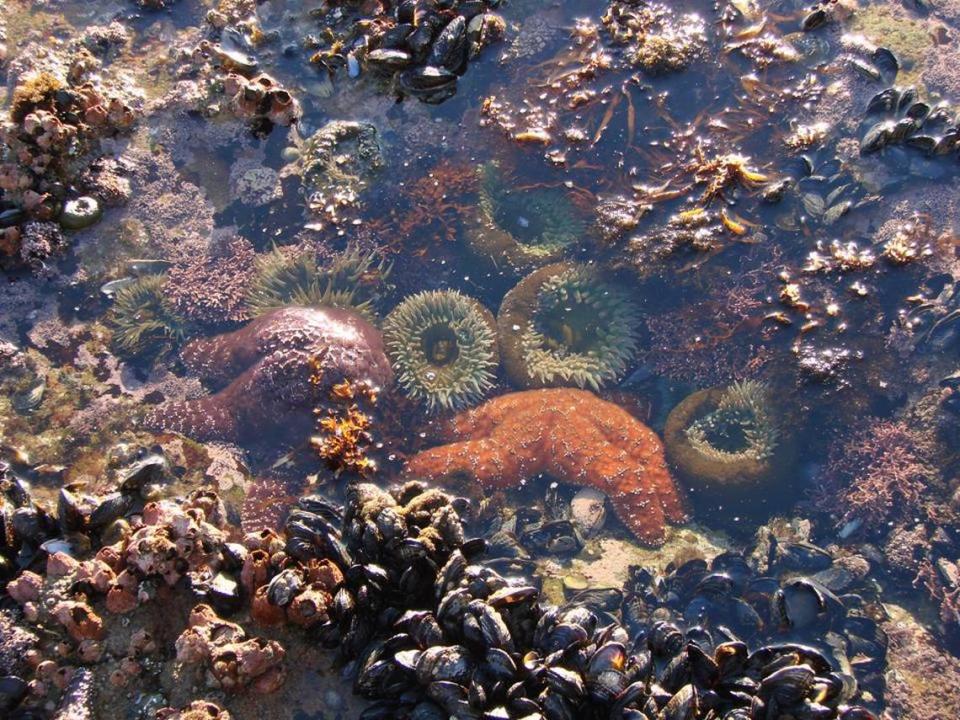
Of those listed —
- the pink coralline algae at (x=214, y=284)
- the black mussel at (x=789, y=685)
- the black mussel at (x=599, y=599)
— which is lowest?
the black mussel at (x=599, y=599)

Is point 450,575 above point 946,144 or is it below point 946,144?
below

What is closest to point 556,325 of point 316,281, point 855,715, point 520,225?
point 520,225

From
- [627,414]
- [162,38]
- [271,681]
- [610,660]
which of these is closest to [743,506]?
[627,414]

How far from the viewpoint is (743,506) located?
16.5 feet

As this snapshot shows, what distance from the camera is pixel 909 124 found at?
5.34 m

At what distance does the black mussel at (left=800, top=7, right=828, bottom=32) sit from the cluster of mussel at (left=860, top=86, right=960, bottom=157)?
1.01m

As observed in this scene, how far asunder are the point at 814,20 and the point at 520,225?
3458mm

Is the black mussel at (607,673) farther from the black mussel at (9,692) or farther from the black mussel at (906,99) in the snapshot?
the black mussel at (906,99)

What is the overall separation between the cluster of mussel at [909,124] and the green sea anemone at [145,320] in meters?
6.08

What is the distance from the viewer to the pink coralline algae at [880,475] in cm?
485

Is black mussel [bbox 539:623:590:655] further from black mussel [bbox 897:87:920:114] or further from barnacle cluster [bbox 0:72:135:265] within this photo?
black mussel [bbox 897:87:920:114]

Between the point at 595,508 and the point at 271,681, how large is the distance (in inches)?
108

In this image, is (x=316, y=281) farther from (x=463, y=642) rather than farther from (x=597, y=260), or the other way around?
(x=463, y=642)

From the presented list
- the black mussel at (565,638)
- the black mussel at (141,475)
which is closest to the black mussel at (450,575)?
the black mussel at (565,638)
